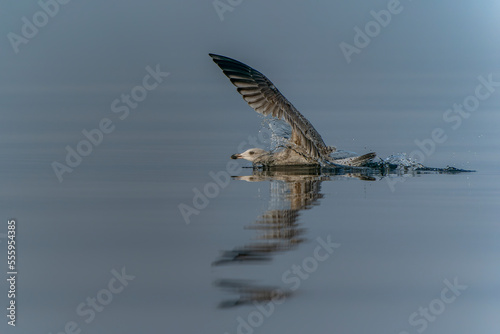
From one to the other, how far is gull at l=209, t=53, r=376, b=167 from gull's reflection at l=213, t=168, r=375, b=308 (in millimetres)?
605

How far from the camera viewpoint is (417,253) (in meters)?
7.27

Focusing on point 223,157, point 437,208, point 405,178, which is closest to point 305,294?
point 437,208

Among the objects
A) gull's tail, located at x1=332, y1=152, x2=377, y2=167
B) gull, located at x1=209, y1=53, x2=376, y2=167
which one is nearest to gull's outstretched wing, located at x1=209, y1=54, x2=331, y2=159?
gull, located at x1=209, y1=53, x2=376, y2=167

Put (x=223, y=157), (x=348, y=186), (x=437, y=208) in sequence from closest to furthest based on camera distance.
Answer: (x=437, y=208) < (x=348, y=186) < (x=223, y=157)

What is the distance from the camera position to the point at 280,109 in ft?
46.0

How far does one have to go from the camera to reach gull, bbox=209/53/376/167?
45.9 ft

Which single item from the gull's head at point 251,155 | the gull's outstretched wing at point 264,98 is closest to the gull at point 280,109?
the gull's outstretched wing at point 264,98

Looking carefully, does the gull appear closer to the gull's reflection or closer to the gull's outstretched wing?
the gull's outstretched wing

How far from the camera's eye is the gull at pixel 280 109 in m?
14.0

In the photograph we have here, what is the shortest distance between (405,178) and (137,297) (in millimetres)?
7123

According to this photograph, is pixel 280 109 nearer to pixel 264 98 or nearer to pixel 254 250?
pixel 264 98

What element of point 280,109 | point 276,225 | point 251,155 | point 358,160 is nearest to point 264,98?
point 280,109

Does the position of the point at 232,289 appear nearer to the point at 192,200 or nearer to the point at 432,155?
the point at 192,200

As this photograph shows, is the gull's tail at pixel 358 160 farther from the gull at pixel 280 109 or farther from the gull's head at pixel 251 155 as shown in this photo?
the gull's head at pixel 251 155
